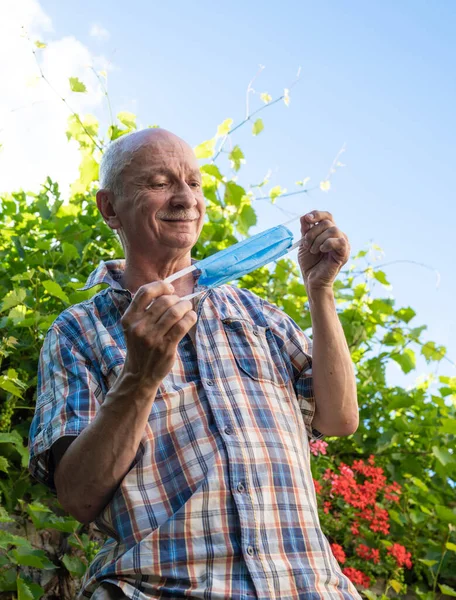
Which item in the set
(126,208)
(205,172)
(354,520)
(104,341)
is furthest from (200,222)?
(354,520)

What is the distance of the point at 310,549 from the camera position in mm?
1667

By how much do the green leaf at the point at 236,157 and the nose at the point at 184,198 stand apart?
171 centimetres

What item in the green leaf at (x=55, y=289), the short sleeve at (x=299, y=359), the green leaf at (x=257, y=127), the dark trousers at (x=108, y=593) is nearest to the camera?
the dark trousers at (x=108, y=593)

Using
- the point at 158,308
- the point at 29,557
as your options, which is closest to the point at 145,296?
the point at 158,308

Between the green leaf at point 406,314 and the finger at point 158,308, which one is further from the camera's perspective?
the green leaf at point 406,314

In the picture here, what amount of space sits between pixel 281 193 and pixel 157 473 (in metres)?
2.51

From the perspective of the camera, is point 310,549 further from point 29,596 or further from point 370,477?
point 370,477

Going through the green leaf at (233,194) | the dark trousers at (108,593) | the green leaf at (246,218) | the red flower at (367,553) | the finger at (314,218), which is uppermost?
the green leaf at (233,194)

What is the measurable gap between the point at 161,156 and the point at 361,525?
1911mm

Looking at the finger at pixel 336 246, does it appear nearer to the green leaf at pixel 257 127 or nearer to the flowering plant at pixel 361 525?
the flowering plant at pixel 361 525

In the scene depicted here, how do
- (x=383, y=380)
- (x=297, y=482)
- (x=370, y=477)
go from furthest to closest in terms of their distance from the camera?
(x=383, y=380) → (x=370, y=477) → (x=297, y=482)

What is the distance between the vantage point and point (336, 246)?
1.88 metres

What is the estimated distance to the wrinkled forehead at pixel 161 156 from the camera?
209 centimetres

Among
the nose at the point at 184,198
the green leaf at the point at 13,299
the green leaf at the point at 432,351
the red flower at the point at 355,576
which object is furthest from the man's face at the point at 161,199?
the green leaf at the point at 432,351
